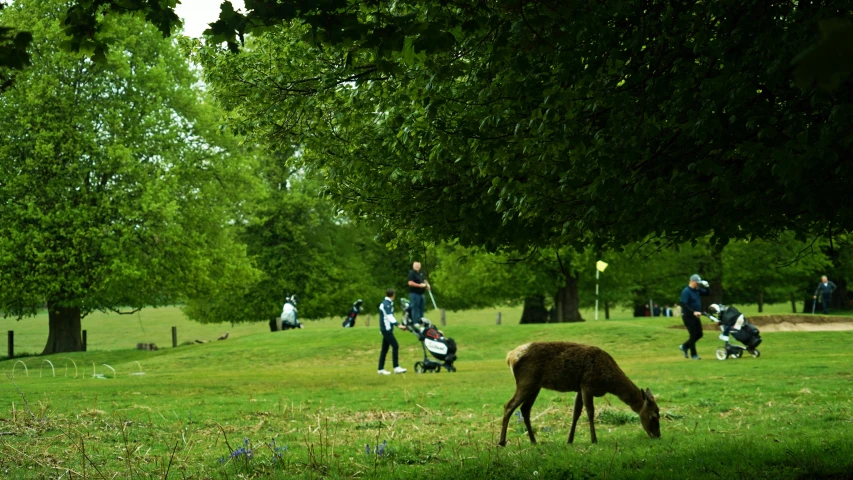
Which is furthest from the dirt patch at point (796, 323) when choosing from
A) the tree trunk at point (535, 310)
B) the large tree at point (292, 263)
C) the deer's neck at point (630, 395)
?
the deer's neck at point (630, 395)

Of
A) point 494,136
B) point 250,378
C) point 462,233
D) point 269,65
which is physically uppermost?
point 269,65

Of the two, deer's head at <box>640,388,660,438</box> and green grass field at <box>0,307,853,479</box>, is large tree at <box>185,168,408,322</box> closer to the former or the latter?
green grass field at <box>0,307,853,479</box>

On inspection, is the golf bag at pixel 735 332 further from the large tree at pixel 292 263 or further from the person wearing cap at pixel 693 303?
the large tree at pixel 292 263

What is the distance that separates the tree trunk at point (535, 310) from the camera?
191 ft

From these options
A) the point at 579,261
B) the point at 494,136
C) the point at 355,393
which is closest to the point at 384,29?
the point at 494,136

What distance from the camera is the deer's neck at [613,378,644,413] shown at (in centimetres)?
1081

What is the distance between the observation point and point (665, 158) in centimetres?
790

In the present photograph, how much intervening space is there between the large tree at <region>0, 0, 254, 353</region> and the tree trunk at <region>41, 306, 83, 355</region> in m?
0.06

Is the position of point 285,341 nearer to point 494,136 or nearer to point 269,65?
point 269,65

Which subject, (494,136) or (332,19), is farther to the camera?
(494,136)

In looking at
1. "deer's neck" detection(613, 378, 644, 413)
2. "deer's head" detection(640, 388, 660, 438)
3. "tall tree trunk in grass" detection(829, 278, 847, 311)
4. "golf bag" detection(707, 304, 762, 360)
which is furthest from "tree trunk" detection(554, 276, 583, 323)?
"deer's head" detection(640, 388, 660, 438)

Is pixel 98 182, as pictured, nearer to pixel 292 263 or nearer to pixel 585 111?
pixel 292 263

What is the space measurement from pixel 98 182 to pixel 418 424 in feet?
83.9

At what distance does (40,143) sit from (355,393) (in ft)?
63.7
